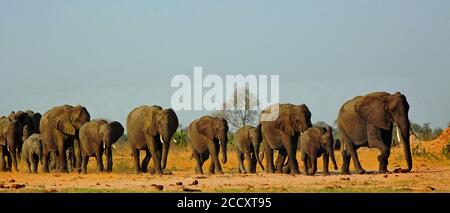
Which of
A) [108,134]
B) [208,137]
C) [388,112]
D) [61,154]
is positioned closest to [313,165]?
[388,112]

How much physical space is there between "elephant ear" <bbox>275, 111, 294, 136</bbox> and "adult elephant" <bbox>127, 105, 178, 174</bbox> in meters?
3.55

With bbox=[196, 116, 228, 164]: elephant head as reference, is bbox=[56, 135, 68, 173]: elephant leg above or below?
below

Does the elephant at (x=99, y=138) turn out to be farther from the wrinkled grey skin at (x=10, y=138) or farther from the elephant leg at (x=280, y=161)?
the elephant leg at (x=280, y=161)

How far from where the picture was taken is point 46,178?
33.5 metres

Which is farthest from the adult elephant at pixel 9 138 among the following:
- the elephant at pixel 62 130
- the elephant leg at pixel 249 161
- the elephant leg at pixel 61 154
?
the elephant leg at pixel 249 161

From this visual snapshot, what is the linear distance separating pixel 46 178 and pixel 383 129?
10878 mm

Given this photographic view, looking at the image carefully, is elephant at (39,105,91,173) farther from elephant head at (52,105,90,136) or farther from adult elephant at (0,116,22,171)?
adult elephant at (0,116,22,171)

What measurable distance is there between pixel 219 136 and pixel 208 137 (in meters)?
0.64

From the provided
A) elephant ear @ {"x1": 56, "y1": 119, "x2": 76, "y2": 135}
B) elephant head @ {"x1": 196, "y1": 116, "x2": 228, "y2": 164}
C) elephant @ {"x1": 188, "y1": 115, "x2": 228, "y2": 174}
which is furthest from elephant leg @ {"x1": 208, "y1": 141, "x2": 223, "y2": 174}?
elephant ear @ {"x1": 56, "y1": 119, "x2": 76, "y2": 135}

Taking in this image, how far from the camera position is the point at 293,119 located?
117 ft

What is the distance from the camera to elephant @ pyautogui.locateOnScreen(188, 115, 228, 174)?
123 ft

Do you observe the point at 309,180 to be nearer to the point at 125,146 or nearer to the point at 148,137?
the point at 148,137

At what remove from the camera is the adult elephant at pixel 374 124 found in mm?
33688
